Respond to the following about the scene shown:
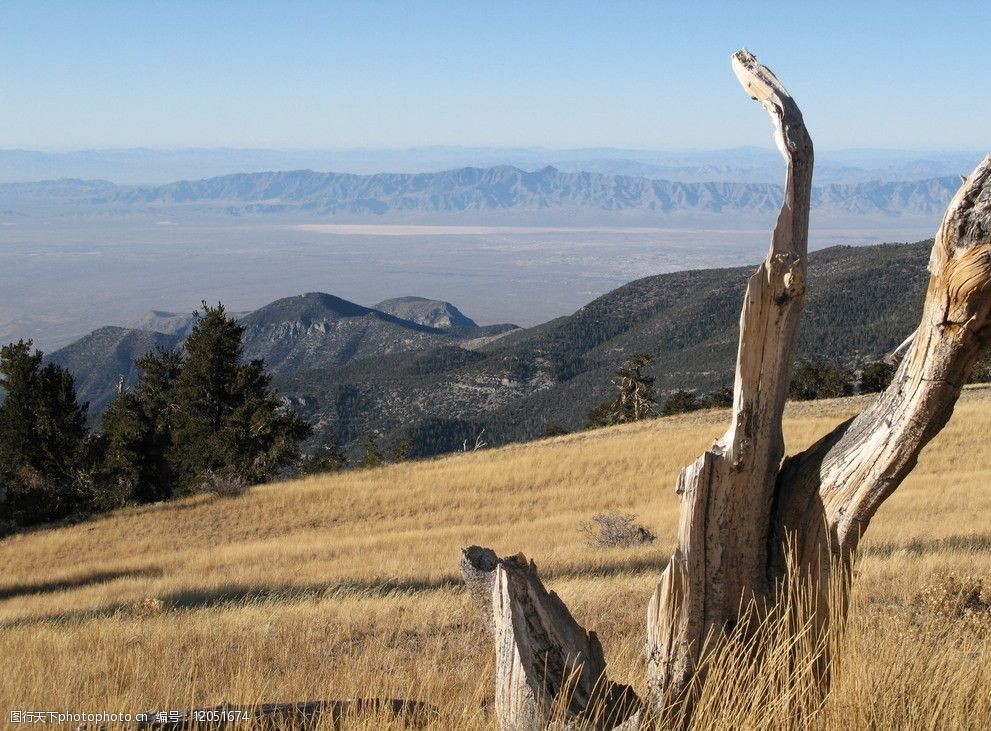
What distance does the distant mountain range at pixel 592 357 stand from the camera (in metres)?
91.6

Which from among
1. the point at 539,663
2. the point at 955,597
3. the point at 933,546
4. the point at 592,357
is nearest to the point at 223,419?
the point at 933,546

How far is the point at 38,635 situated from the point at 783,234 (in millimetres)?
6826

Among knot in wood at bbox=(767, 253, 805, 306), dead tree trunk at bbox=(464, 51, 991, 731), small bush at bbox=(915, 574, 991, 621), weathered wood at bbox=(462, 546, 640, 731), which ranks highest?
knot in wood at bbox=(767, 253, 805, 306)

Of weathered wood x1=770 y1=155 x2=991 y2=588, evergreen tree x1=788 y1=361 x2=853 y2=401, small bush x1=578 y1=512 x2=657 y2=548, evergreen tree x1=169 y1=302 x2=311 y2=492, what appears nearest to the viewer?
weathered wood x1=770 y1=155 x2=991 y2=588

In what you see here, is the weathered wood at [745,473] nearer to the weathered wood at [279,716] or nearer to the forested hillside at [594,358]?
A: the weathered wood at [279,716]

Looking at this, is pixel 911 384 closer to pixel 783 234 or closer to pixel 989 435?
pixel 783 234

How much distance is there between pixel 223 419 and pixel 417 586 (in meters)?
30.0

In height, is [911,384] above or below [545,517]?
above

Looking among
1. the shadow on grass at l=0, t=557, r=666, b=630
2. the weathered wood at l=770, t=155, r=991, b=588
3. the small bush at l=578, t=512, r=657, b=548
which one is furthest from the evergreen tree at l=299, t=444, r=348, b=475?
the weathered wood at l=770, t=155, r=991, b=588

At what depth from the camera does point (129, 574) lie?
1594cm

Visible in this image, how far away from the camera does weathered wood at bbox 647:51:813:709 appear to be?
3537 mm

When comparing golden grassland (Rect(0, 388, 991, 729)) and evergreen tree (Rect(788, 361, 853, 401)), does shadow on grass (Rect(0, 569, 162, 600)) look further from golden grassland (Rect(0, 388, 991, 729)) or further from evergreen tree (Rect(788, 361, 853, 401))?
evergreen tree (Rect(788, 361, 853, 401))

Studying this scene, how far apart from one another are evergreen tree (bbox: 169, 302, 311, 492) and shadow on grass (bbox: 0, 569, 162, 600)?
1796 cm

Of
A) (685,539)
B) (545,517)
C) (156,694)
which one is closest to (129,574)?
(545,517)
